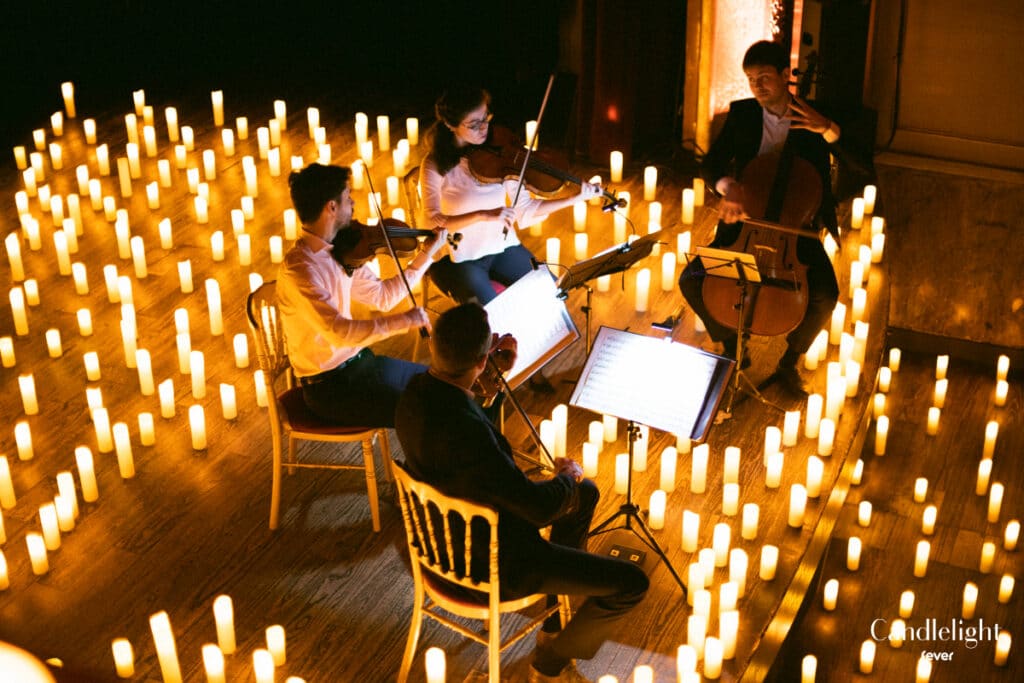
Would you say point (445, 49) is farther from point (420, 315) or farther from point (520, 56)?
point (420, 315)

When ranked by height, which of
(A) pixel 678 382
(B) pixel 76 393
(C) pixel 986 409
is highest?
(A) pixel 678 382

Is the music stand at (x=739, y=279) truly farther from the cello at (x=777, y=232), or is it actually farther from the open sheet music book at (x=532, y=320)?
the open sheet music book at (x=532, y=320)

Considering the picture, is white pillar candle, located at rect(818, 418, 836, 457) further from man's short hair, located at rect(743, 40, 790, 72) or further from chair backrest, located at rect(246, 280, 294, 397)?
chair backrest, located at rect(246, 280, 294, 397)

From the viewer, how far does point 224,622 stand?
11.9 ft

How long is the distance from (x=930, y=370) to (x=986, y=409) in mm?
445

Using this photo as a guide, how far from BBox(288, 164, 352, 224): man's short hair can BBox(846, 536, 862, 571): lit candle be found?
94.2 inches

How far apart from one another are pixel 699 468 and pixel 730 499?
152mm

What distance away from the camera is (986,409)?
5.66 metres

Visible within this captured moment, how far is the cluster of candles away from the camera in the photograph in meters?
3.43

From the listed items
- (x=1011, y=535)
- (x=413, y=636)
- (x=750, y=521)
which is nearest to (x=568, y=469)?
(x=413, y=636)

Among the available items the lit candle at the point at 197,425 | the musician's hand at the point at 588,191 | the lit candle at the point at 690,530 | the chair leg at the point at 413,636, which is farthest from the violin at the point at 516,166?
the chair leg at the point at 413,636

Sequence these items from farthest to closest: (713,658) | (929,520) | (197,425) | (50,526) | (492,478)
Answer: (929,520)
(197,425)
(50,526)
(713,658)
(492,478)

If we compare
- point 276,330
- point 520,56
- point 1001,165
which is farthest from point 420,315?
point 1001,165

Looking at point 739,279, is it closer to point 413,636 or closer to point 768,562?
point 768,562
